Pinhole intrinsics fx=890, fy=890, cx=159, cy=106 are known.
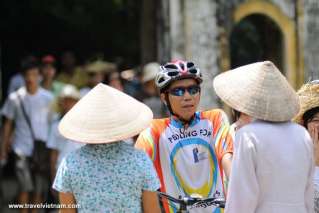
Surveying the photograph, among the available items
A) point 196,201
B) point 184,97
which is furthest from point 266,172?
point 184,97

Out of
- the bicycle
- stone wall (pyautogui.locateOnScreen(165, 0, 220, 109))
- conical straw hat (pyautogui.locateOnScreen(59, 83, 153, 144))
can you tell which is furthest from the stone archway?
conical straw hat (pyautogui.locateOnScreen(59, 83, 153, 144))

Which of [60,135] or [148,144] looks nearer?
[148,144]

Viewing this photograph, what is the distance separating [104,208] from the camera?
190 inches

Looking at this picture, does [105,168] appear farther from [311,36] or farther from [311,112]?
[311,36]

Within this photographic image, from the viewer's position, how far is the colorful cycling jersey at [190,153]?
5.52m

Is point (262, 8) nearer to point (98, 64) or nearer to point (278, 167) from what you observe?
point (98, 64)

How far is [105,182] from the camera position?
481 centimetres

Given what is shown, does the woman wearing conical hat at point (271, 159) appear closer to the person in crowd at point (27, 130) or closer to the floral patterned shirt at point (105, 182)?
the floral patterned shirt at point (105, 182)

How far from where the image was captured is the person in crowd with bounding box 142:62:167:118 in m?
10.8

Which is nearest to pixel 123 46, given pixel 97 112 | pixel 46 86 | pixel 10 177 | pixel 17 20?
pixel 17 20

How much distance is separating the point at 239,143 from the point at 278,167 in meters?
0.24

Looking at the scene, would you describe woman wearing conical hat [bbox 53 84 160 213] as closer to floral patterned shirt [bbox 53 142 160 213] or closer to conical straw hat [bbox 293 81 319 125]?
floral patterned shirt [bbox 53 142 160 213]

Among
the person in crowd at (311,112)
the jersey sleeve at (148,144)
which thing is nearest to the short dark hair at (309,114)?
the person in crowd at (311,112)

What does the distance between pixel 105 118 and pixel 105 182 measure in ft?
1.22
